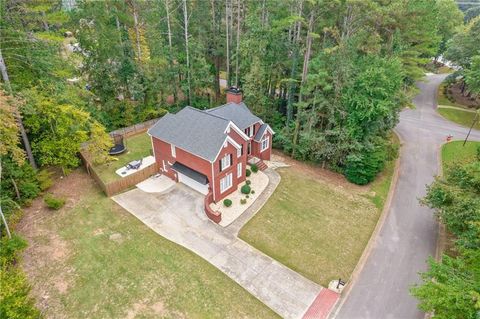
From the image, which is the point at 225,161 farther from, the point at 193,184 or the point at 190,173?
the point at 193,184

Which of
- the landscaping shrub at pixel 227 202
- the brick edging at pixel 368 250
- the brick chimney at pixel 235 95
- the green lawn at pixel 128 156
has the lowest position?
the brick edging at pixel 368 250

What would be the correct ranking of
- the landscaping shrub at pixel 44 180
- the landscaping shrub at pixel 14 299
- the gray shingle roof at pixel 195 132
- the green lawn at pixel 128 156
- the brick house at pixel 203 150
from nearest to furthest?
the landscaping shrub at pixel 14 299 → the gray shingle roof at pixel 195 132 → the brick house at pixel 203 150 → the landscaping shrub at pixel 44 180 → the green lawn at pixel 128 156

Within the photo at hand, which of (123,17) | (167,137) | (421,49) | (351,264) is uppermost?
(123,17)

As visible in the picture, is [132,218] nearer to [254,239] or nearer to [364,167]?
[254,239]

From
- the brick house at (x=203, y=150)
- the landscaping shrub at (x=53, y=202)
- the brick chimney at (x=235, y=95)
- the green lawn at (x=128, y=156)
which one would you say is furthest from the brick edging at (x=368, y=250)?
the landscaping shrub at (x=53, y=202)

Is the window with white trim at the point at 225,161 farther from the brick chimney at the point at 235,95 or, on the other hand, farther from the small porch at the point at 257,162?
the brick chimney at the point at 235,95

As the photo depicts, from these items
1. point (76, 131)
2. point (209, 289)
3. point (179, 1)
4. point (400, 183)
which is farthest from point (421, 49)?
point (76, 131)
